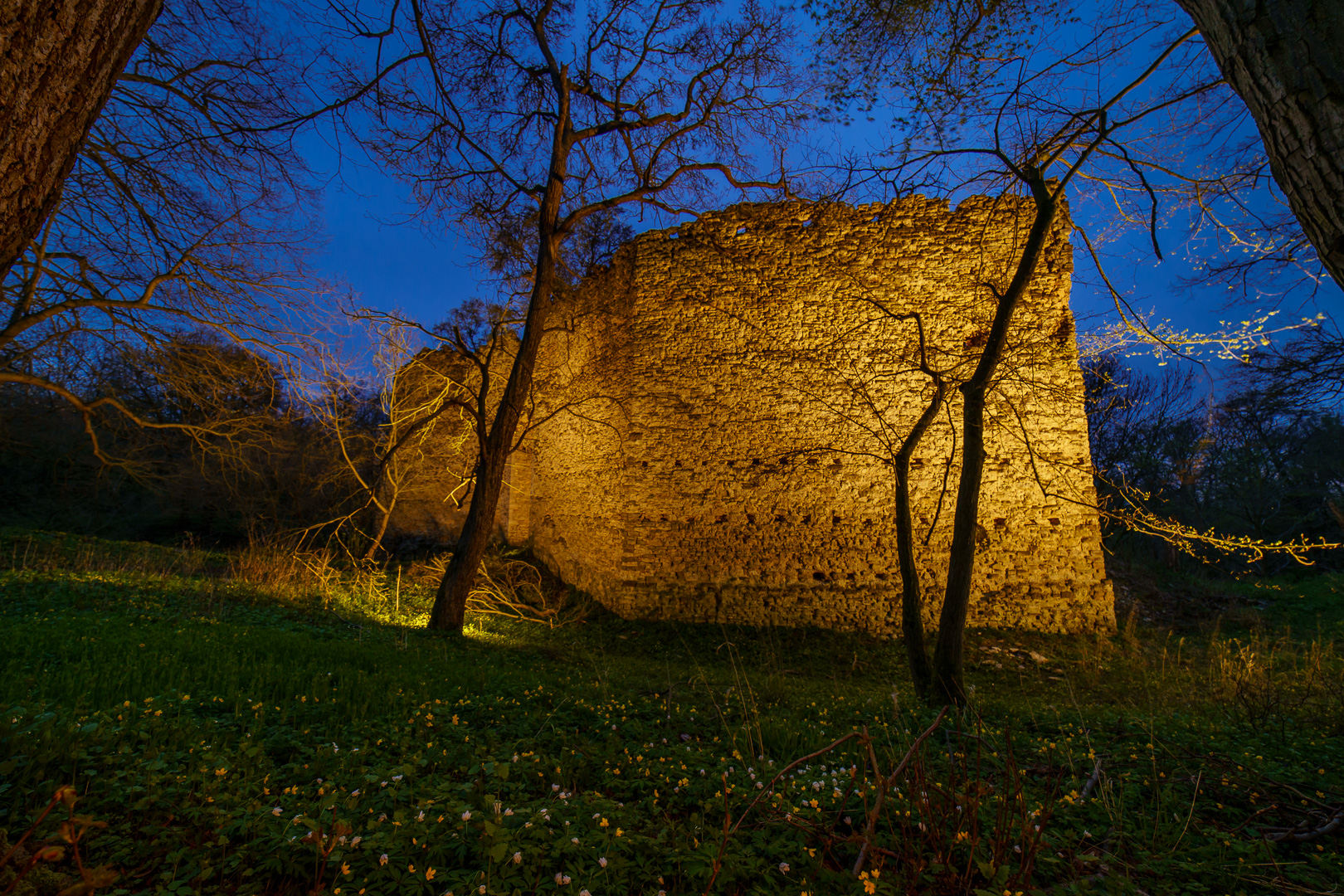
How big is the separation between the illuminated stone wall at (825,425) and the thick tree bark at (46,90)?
21.7ft

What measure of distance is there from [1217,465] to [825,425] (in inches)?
640

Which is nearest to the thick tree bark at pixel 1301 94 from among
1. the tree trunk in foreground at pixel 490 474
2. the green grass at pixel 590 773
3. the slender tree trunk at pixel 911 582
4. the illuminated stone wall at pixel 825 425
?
the green grass at pixel 590 773

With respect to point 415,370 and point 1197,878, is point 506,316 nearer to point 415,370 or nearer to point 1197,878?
point 415,370

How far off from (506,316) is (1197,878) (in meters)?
9.50

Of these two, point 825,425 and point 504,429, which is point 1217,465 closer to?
point 825,425

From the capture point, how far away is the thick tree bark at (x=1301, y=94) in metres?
1.40

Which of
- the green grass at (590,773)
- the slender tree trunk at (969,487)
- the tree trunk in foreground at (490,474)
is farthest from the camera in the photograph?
Answer: the tree trunk in foreground at (490,474)

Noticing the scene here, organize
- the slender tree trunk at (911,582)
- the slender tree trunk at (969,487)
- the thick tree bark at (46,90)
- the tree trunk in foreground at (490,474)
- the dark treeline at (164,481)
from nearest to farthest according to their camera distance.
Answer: the thick tree bark at (46,90)
the slender tree trunk at (969,487)
the slender tree trunk at (911,582)
the tree trunk in foreground at (490,474)
the dark treeline at (164,481)

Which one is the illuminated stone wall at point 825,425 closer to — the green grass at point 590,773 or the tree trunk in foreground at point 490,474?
the tree trunk in foreground at point 490,474

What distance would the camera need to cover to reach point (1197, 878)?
1837 mm

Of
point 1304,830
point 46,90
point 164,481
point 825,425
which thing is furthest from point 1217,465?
point 164,481

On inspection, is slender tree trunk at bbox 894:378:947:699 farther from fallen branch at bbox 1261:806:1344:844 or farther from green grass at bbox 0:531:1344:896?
fallen branch at bbox 1261:806:1344:844

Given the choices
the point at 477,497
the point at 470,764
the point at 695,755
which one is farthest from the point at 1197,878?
the point at 477,497

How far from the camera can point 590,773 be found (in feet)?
8.21
